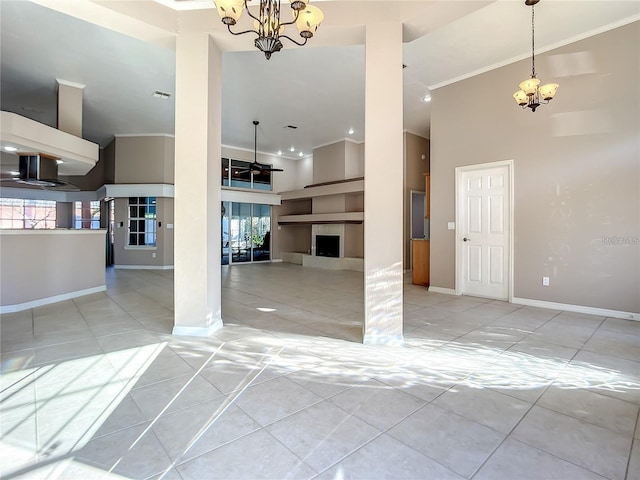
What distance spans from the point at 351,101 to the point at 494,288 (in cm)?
465

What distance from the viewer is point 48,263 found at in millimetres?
4766

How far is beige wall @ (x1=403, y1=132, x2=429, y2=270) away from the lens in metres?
8.30

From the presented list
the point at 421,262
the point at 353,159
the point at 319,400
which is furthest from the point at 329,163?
the point at 319,400

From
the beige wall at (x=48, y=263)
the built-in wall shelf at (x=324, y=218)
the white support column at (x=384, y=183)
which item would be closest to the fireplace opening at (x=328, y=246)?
the built-in wall shelf at (x=324, y=218)

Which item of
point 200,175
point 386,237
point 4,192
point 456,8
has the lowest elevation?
point 386,237

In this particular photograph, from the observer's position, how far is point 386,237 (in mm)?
3105

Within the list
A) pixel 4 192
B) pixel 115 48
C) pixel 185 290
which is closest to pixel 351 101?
pixel 115 48

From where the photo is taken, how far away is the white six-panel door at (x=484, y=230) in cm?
493

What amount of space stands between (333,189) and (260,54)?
185 inches

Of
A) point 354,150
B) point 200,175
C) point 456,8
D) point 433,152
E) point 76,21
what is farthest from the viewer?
point 354,150

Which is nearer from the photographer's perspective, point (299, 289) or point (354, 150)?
point (299, 289)

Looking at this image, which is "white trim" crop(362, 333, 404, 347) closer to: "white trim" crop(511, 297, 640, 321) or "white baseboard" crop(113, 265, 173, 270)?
"white trim" crop(511, 297, 640, 321)

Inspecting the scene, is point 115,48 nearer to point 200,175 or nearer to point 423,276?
point 200,175

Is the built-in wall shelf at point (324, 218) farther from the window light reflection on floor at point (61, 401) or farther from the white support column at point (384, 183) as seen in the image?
the window light reflection on floor at point (61, 401)
